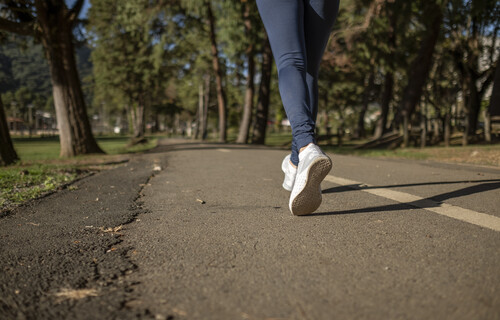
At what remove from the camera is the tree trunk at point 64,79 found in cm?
1027

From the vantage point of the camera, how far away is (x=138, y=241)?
6.10 feet

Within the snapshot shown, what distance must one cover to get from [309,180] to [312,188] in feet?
0.20

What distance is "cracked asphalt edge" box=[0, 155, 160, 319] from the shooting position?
3.80ft

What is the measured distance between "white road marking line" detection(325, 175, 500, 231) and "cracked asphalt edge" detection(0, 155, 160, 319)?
6.07 feet

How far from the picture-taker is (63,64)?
414 inches

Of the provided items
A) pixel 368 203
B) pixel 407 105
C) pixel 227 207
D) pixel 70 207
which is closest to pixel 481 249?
pixel 368 203

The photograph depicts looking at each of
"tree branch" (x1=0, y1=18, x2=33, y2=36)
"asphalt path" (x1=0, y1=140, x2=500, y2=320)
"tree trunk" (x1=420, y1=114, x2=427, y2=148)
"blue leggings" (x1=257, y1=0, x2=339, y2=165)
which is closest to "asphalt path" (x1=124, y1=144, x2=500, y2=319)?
"asphalt path" (x1=0, y1=140, x2=500, y2=320)

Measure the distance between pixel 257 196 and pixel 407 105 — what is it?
48.0 feet

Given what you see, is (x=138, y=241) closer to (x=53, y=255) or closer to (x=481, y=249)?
(x=53, y=255)

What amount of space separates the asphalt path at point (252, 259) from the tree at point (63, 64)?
8386 millimetres

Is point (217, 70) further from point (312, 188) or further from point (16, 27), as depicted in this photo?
point (312, 188)

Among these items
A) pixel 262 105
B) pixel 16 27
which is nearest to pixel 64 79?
pixel 16 27

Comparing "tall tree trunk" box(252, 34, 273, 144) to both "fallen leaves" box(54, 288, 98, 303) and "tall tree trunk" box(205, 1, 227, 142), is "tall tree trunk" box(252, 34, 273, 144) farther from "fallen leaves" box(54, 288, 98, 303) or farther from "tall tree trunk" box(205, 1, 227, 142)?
"fallen leaves" box(54, 288, 98, 303)

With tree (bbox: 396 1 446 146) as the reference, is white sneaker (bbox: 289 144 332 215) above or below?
below
